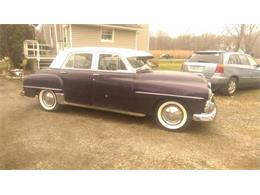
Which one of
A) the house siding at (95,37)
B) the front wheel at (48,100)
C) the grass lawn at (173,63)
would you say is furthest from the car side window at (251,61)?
the front wheel at (48,100)

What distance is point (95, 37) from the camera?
1148cm

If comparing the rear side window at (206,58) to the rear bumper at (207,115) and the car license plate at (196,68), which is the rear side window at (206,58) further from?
the rear bumper at (207,115)

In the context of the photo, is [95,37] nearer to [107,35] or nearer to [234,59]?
[107,35]

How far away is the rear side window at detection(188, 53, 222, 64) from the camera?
22.3ft

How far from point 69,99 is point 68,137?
1.37m

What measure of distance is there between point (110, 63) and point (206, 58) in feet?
12.4

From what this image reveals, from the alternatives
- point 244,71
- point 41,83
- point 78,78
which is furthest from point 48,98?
point 244,71

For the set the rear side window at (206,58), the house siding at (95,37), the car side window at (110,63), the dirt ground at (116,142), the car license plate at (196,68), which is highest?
the house siding at (95,37)

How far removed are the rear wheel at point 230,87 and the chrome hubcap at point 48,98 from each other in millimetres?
5388

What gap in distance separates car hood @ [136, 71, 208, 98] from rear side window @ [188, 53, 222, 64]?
9.54 ft

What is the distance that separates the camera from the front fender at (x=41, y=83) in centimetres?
500

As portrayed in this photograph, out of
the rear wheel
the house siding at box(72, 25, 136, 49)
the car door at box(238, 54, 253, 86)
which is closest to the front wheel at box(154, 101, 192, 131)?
the rear wheel

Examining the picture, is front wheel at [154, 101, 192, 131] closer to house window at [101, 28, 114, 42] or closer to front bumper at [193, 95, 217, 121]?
front bumper at [193, 95, 217, 121]

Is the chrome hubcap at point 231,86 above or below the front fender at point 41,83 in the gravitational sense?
below
